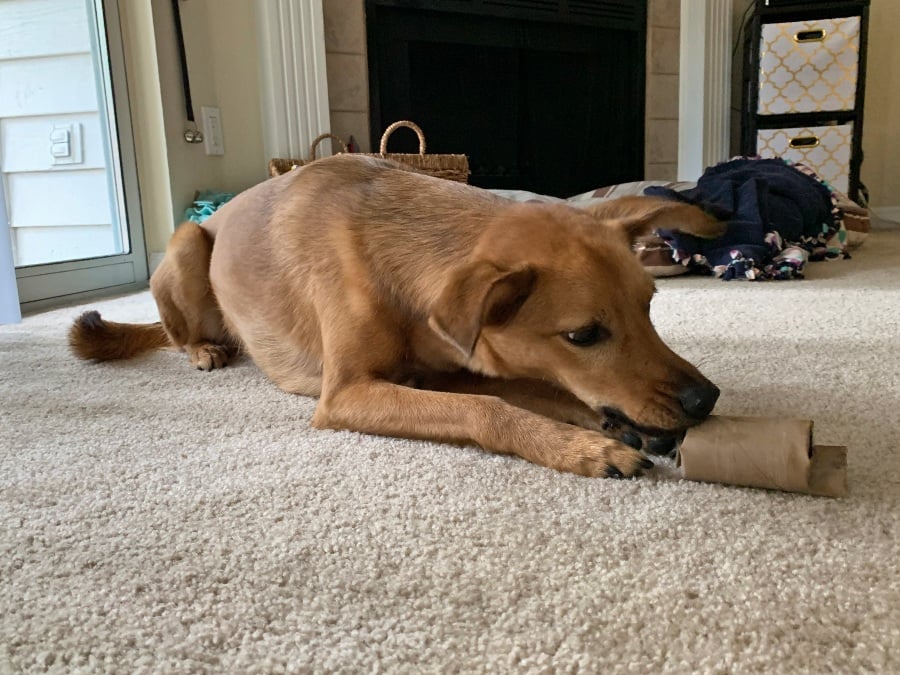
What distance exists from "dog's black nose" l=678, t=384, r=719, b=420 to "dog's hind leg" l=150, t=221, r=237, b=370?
110 cm

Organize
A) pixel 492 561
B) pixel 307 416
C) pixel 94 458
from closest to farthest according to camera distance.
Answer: pixel 492 561 → pixel 94 458 → pixel 307 416

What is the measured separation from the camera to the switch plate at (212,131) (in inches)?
124

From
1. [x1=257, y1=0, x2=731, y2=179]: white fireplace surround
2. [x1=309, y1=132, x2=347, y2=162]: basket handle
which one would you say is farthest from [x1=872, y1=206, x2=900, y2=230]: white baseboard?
[x1=257, y1=0, x2=731, y2=179]: white fireplace surround

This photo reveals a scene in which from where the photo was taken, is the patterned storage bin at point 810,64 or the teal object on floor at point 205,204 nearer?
the teal object on floor at point 205,204

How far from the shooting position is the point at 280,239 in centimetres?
139

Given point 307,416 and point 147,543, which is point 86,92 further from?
point 147,543

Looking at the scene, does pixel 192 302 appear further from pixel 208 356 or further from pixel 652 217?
pixel 652 217

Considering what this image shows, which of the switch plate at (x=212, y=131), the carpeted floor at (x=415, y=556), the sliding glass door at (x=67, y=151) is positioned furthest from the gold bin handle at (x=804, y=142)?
the sliding glass door at (x=67, y=151)

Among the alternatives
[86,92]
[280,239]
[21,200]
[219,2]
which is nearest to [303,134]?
[219,2]

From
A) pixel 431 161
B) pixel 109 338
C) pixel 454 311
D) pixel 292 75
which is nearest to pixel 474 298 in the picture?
pixel 454 311

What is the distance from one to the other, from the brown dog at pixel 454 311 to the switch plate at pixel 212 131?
1756 mm

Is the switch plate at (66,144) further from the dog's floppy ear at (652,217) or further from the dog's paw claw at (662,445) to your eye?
the dog's paw claw at (662,445)

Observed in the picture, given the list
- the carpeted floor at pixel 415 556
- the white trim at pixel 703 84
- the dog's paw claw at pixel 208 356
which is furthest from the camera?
the white trim at pixel 703 84

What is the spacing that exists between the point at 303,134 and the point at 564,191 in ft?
5.52
